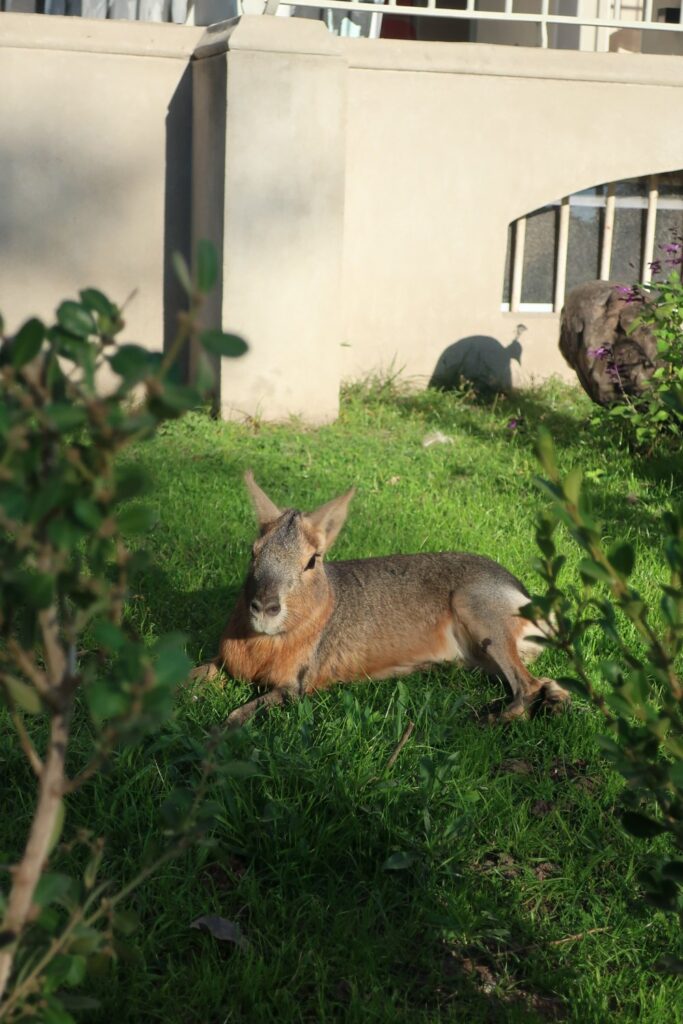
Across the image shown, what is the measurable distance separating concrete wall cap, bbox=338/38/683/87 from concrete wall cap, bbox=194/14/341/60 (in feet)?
2.10


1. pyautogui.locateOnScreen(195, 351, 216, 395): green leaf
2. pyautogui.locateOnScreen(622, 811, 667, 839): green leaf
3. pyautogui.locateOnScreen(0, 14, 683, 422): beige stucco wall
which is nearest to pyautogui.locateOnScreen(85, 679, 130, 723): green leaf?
pyautogui.locateOnScreen(195, 351, 216, 395): green leaf

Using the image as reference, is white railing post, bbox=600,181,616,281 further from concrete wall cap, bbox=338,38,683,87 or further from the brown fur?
the brown fur

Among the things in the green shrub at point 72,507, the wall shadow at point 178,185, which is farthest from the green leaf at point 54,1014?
the wall shadow at point 178,185

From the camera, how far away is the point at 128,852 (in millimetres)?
3188

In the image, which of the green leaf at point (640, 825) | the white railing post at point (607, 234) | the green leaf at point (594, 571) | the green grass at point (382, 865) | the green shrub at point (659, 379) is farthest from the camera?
the white railing post at point (607, 234)

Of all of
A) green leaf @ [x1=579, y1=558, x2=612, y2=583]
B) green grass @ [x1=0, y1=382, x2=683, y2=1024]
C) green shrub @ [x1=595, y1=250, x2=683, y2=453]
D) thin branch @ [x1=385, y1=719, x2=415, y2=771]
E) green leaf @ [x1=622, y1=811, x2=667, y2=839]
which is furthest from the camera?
green shrub @ [x1=595, y1=250, x2=683, y2=453]

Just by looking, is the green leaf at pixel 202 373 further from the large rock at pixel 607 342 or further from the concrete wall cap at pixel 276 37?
the concrete wall cap at pixel 276 37

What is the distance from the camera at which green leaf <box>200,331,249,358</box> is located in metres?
1.39

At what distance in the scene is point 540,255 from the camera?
1061 cm

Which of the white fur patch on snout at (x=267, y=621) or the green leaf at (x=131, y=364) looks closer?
the green leaf at (x=131, y=364)

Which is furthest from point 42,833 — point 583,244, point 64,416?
point 583,244

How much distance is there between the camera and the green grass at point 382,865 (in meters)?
2.87

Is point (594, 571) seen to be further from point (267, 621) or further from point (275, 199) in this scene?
point (275, 199)

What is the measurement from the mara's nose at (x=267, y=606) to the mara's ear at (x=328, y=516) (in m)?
0.37
